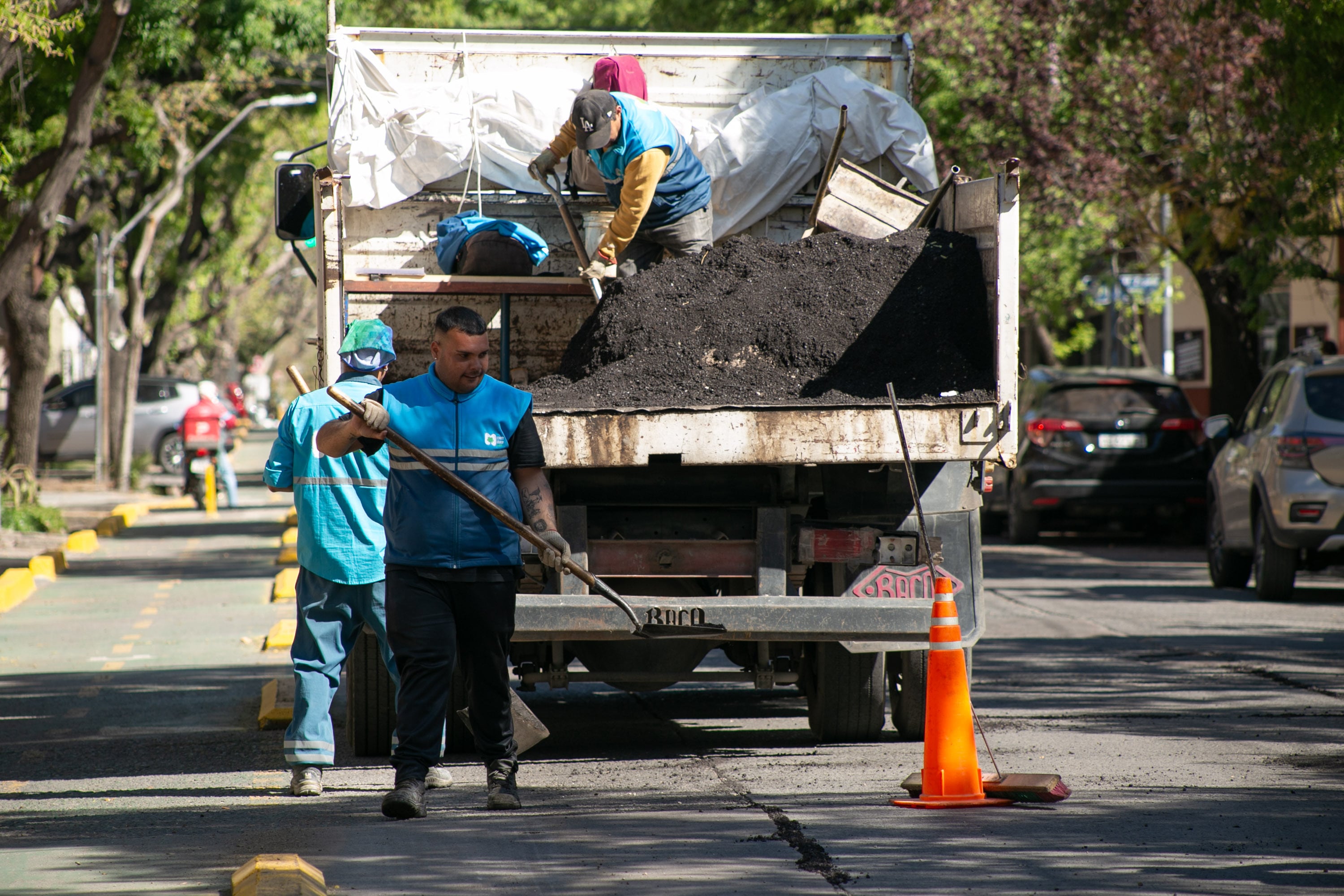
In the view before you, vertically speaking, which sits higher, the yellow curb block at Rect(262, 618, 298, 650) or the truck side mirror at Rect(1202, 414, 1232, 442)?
the truck side mirror at Rect(1202, 414, 1232, 442)

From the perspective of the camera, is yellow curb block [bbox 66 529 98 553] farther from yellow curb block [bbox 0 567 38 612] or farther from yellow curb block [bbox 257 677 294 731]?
yellow curb block [bbox 257 677 294 731]

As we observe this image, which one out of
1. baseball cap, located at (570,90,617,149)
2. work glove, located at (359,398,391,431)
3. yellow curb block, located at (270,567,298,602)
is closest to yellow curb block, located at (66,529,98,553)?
yellow curb block, located at (270,567,298,602)

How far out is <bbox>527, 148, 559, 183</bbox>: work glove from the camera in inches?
324

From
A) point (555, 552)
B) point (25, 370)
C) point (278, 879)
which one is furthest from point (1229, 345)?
point (278, 879)

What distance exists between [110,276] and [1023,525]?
1682cm

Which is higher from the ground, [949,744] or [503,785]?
[949,744]

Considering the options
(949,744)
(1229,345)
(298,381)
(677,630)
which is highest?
(1229,345)

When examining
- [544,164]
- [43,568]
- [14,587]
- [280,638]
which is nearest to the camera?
[544,164]

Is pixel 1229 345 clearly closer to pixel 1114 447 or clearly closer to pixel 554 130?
pixel 1114 447

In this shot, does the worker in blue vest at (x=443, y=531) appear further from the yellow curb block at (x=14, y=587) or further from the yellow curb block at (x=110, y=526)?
the yellow curb block at (x=110, y=526)

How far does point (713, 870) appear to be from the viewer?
511 centimetres

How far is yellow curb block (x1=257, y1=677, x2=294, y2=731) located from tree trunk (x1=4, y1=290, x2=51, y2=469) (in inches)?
551

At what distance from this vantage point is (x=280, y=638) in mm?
11461

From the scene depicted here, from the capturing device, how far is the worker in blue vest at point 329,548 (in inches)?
257
